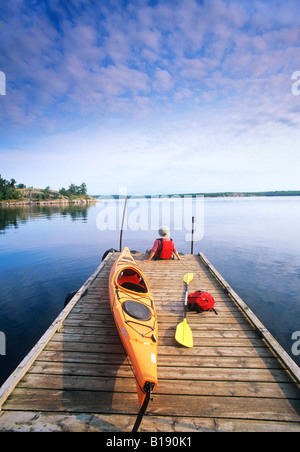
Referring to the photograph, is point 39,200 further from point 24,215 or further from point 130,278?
point 130,278

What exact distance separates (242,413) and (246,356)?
1347 millimetres

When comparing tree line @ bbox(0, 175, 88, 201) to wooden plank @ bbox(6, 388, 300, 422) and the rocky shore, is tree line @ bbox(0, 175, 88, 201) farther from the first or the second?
wooden plank @ bbox(6, 388, 300, 422)

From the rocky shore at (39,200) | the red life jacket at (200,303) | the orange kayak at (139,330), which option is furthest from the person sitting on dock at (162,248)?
the rocky shore at (39,200)

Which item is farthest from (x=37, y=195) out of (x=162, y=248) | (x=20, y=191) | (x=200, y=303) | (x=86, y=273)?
(x=200, y=303)

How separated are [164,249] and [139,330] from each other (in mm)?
7095

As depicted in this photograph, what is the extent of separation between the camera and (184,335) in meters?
4.77

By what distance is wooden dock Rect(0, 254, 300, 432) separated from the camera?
297cm

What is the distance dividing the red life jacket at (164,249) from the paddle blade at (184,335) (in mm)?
6005

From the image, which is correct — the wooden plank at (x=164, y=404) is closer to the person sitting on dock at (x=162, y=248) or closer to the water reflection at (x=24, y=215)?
the person sitting on dock at (x=162, y=248)

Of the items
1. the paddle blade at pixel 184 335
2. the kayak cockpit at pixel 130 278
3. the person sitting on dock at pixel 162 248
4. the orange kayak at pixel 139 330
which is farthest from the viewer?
the person sitting on dock at pixel 162 248

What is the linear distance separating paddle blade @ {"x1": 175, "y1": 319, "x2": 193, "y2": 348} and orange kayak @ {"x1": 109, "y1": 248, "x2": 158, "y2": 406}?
2.23 ft

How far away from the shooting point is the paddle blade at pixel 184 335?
4560mm
